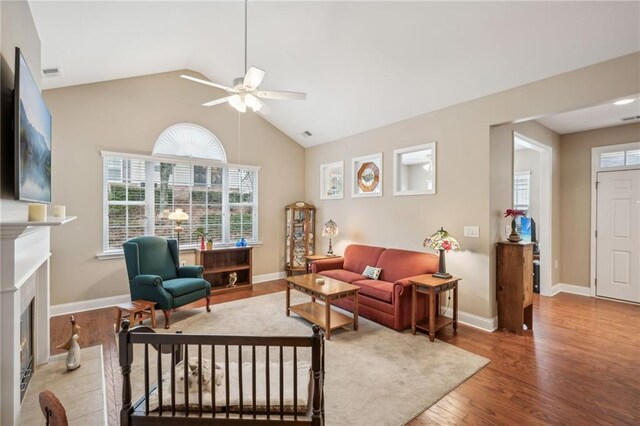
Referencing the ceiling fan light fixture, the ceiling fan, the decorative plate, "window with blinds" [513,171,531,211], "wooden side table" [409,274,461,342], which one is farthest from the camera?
"window with blinds" [513,171,531,211]

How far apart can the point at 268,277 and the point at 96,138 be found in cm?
377

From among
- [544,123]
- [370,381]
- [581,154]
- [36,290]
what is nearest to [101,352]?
[36,290]

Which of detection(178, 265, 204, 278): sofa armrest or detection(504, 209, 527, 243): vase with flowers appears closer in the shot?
detection(504, 209, 527, 243): vase with flowers

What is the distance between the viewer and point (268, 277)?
6.12 meters

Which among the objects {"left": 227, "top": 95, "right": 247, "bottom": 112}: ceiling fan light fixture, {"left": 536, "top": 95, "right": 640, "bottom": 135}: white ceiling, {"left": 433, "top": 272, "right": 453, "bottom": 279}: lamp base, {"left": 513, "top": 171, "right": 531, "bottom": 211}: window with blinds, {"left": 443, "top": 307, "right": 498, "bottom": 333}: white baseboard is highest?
{"left": 536, "top": 95, "right": 640, "bottom": 135}: white ceiling

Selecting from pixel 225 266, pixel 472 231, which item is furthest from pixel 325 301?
pixel 225 266

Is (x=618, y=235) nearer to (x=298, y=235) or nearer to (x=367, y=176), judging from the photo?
(x=367, y=176)

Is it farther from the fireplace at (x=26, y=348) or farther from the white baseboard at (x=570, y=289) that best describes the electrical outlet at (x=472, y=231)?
the fireplace at (x=26, y=348)

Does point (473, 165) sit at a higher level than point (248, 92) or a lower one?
lower

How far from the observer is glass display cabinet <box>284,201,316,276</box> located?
20.2ft

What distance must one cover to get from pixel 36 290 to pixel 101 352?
82 cm

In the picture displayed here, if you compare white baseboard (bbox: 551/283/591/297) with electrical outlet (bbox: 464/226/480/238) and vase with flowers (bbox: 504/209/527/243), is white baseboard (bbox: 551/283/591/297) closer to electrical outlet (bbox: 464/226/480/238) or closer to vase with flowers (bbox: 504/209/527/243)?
vase with flowers (bbox: 504/209/527/243)

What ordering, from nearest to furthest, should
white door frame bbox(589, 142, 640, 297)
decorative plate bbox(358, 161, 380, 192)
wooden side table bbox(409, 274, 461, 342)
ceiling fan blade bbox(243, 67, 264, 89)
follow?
ceiling fan blade bbox(243, 67, 264, 89)
wooden side table bbox(409, 274, 461, 342)
white door frame bbox(589, 142, 640, 297)
decorative plate bbox(358, 161, 380, 192)

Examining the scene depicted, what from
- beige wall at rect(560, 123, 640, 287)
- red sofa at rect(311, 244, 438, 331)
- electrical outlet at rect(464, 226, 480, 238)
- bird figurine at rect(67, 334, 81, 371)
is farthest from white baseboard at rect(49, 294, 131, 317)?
beige wall at rect(560, 123, 640, 287)
